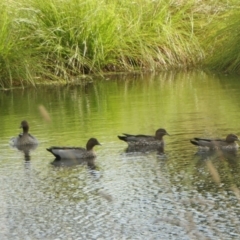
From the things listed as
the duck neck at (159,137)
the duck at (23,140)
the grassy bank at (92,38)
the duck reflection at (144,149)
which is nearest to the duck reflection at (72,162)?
the duck reflection at (144,149)

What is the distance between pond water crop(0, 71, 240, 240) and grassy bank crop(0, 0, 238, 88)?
2.43 m

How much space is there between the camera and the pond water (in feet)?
34.6

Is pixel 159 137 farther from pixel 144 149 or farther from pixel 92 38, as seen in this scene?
pixel 92 38

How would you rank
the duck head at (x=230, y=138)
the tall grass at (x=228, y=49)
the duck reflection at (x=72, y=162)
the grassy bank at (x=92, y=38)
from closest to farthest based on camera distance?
1. the duck reflection at (x=72, y=162)
2. the duck head at (x=230, y=138)
3. the tall grass at (x=228, y=49)
4. the grassy bank at (x=92, y=38)

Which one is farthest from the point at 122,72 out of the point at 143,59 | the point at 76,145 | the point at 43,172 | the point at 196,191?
the point at 196,191

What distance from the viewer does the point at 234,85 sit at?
23750 mm

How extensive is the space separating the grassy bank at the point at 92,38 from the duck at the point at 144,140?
31.9 ft

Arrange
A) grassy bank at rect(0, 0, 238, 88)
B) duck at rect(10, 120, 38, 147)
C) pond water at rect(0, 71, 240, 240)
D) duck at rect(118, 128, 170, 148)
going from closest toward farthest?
pond water at rect(0, 71, 240, 240) → duck at rect(118, 128, 170, 148) → duck at rect(10, 120, 38, 147) → grassy bank at rect(0, 0, 238, 88)

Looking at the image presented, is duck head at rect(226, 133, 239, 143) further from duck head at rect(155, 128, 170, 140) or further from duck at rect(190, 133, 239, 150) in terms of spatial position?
duck head at rect(155, 128, 170, 140)

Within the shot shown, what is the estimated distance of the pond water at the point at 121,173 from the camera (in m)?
10.6

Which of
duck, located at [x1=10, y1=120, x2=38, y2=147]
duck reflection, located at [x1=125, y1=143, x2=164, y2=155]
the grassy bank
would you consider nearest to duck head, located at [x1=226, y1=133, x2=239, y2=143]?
duck reflection, located at [x1=125, y1=143, x2=164, y2=155]

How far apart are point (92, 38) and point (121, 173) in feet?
46.1

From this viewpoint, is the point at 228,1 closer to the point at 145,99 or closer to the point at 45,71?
the point at 45,71

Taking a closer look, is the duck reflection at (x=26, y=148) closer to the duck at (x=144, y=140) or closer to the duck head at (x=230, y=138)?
the duck at (x=144, y=140)
